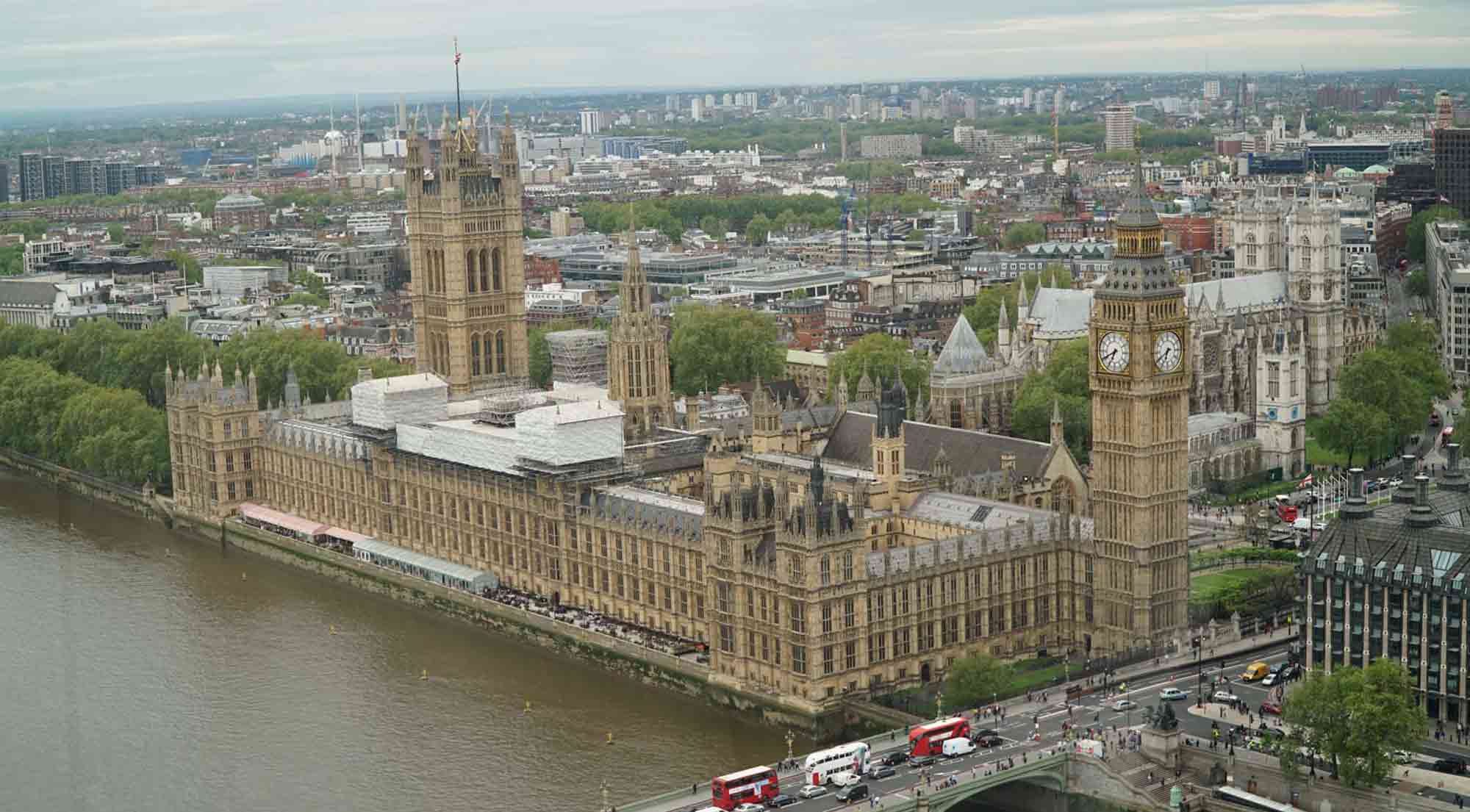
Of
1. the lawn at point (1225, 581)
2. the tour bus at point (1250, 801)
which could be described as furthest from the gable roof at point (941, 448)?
the tour bus at point (1250, 801)

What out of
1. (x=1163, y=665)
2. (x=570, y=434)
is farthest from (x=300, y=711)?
(x=1163, y=665)

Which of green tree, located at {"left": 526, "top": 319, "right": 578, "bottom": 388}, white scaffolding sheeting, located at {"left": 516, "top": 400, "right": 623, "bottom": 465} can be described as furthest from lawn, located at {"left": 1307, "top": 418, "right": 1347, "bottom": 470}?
green tree, located at {"left": 526, "top": 319, "right": 578, "bottom": 388}

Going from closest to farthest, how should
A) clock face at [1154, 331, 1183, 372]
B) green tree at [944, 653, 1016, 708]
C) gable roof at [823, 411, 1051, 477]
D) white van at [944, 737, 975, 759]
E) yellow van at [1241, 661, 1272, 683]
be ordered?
white van at [944, 737, 975, 759] < green tree at [944, 653, 1016, 708] < yellow van at [1241, 661, 1272, 683] < clock face at [1154, 331, 1183, 372] < gable roof at [823, 411, 1051, 477]

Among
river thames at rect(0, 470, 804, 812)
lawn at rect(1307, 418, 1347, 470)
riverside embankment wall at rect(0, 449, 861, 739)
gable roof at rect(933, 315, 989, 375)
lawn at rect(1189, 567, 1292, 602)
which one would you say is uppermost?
gable roof at rect(933, 315, 989, 375)

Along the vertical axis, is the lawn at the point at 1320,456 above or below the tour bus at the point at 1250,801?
above

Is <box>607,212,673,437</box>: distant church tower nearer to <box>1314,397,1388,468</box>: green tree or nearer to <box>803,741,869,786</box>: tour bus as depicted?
<box>1314,397,1388,468</box>: green tree

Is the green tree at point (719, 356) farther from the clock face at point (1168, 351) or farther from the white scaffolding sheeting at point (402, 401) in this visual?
the clock face at point (1168, 351)
